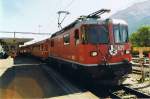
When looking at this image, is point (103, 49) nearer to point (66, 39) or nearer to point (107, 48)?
point (107, 48)

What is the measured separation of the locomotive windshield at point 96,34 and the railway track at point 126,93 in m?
2.25

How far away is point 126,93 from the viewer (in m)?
10.6

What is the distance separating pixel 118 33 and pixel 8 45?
71239 millimetres

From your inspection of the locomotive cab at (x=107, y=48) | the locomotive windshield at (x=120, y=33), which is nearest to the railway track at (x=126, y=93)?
the locomotive cab at (x=107, y=48)

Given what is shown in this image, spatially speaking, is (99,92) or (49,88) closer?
(99,92)

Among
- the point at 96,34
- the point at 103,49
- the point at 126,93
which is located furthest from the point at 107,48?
the point at 126,93

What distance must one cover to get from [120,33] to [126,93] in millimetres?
2950

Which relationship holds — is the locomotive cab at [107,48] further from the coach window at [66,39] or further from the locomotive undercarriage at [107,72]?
the coach window at [66,39]

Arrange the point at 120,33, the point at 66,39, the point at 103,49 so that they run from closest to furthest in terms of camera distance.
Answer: the point at 103,49
the point at 120,33
the point at 66,39

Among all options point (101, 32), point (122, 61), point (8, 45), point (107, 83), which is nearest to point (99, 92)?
point (107, 83)

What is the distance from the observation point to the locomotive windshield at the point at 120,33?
1208 cm

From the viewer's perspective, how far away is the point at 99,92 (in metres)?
11.4

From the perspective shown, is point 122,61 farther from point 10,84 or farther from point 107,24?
point 10,84

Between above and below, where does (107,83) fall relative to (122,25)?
below
